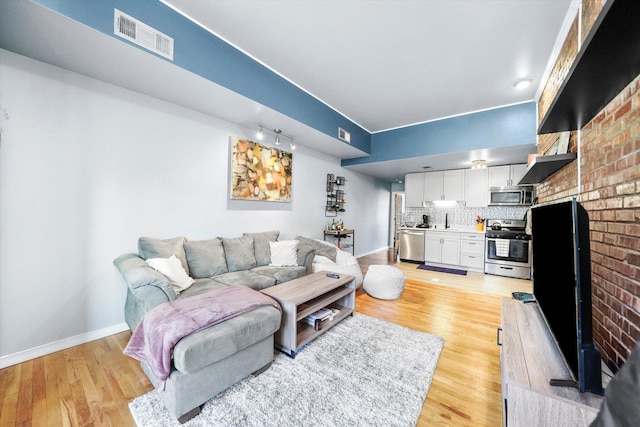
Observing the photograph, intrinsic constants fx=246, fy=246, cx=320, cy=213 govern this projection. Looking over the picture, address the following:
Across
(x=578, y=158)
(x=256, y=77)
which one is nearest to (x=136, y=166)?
(x=256, y=77)

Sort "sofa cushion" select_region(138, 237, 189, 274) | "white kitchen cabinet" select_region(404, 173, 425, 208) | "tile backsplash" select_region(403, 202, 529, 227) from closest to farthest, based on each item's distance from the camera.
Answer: "sofa cushion" select_region(138, 237, 189, 274) < "tile backsplash" select_region(403, 202, 529, 227) < "white kitchen cabinet" select_region(404, 173, 425, 208)

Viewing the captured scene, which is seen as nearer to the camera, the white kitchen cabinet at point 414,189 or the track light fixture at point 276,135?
the track light fixture at point 276,135

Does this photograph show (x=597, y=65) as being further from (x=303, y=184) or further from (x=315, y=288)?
(x=303, y=184)

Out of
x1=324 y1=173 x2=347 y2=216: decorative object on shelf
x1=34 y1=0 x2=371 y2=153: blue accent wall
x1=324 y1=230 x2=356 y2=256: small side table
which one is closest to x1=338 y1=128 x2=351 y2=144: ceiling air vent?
x1=34 y1=0 x2=371 y2=153: blue accent wall

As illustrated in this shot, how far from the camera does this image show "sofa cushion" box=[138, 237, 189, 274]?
96.0 inches

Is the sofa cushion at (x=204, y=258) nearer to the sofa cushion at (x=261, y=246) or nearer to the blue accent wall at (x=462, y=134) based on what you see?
the sofa cushion at (x=261, y=246)

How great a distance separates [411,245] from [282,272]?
12.6 ft

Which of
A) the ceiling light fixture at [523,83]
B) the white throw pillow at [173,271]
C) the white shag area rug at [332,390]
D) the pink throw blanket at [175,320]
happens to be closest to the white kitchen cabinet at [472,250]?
the ceiling light fixture at [523,83]

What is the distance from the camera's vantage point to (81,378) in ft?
5.90

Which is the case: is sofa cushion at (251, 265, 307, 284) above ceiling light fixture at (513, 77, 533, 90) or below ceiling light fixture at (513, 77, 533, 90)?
below

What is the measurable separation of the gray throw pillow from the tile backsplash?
5.70m

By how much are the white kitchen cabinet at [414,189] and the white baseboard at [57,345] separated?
576 centimetres

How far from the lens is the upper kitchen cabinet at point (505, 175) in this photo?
4.77 metres

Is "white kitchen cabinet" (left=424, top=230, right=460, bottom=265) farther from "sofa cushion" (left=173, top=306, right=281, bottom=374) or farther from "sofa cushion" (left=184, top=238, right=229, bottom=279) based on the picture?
"sofa cushion" (left=173, top=306, right=281, bottom=374)
